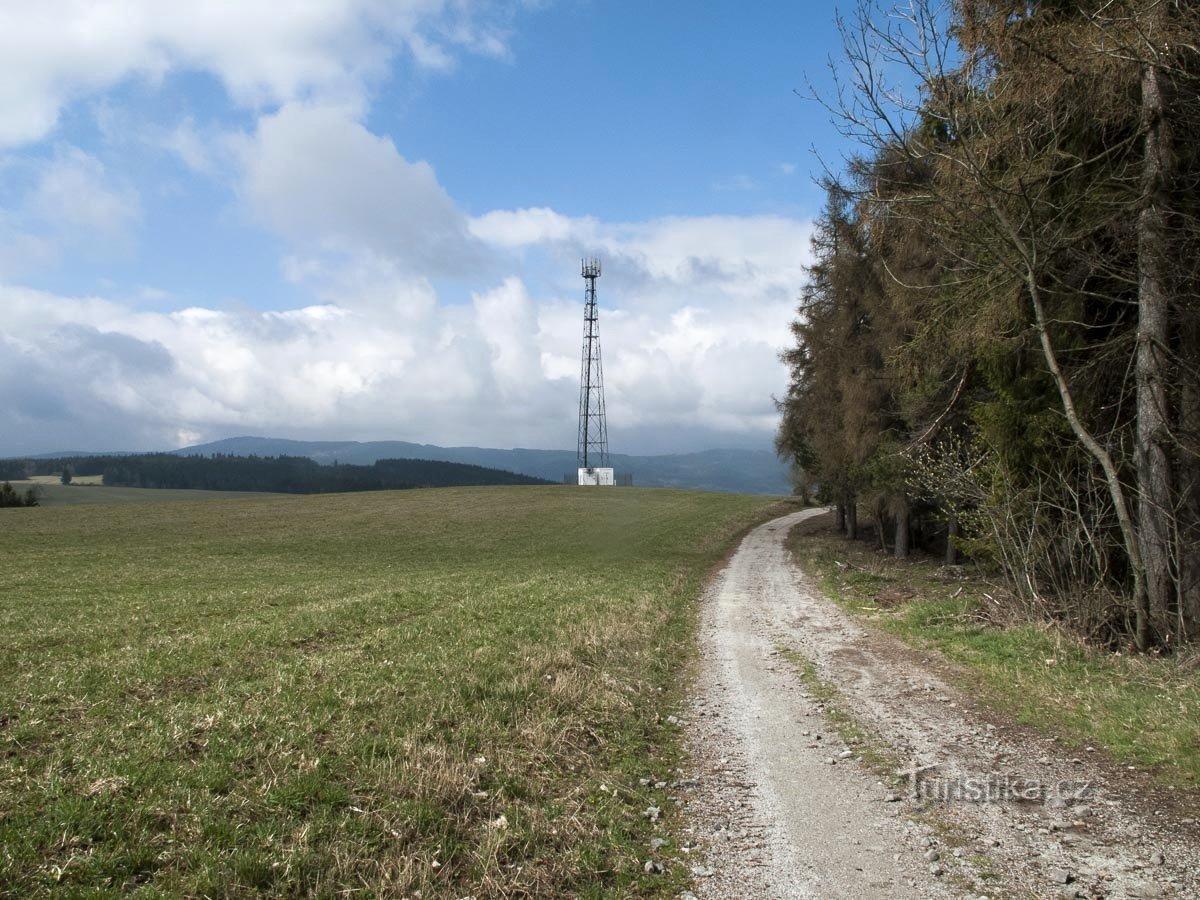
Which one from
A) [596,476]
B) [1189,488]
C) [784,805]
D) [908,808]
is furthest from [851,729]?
[596,476]

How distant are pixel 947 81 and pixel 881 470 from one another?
53.1 feet

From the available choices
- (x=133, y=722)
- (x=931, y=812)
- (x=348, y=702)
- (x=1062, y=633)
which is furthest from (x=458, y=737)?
(x=1062, y=633)

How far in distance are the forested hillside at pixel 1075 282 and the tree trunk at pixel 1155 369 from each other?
3 cm

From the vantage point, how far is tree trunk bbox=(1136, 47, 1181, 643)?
9906 millimetres

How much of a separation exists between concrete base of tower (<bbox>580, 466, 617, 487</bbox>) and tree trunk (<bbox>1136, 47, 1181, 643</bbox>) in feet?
289

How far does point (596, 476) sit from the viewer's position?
325 ft

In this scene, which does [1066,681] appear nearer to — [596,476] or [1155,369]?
[1155,369]

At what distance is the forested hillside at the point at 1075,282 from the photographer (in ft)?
32.1

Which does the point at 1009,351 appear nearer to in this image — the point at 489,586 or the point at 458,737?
the point at 458,737

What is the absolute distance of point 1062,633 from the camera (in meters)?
11.0

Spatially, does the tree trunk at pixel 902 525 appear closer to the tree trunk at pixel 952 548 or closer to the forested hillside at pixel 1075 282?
the tree trunk at pixel 952 548

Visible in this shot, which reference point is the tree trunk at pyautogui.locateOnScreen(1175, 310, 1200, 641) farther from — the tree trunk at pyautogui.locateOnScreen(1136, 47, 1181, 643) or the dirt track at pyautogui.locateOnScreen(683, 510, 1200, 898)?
the dirt track at pyautogui.locateOnScreen(683, 510, 1200, 898)

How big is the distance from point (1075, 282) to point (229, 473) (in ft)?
566

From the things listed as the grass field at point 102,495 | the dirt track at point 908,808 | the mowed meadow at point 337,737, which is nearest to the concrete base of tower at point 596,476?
the grass field at point 102,495
